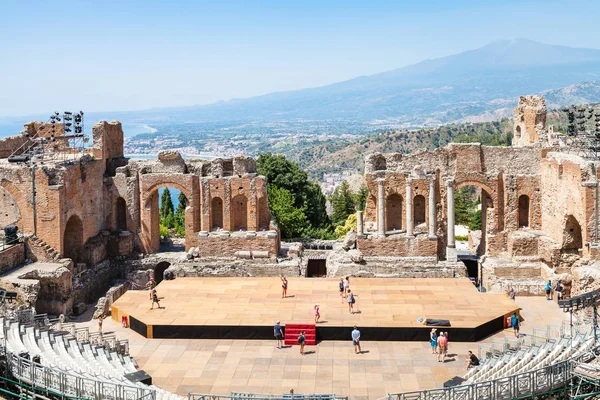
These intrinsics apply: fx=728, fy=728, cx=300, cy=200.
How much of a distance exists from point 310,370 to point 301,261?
47.1 ft

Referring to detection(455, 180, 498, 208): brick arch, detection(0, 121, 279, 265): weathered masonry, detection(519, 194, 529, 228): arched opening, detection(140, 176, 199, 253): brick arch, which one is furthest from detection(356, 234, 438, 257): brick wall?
detection(140, 176, 199, 253): brick arch

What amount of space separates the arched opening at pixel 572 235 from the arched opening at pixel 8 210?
28.7m

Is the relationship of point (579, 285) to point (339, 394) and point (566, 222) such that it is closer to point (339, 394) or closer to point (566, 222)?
point (566, 222)

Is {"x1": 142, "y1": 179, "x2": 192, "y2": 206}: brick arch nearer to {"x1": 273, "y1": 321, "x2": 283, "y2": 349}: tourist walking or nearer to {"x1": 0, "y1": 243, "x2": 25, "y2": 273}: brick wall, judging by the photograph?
{"x1": 0, "y1": 243, "x2": 25, "y2": 273}: brick wall

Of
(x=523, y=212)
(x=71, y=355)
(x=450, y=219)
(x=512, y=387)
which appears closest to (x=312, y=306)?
(x=71, y=355)

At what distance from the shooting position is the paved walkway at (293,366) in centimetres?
2634

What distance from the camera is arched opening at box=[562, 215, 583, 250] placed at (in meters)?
38.1

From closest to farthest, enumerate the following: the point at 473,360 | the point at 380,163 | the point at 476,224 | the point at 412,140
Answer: the point at 473,360
the point at 380,163
the point at 476,224
the point at 412,140

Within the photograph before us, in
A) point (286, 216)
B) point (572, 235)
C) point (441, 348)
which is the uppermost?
point (572, 235)

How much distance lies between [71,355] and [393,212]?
22.4 meters

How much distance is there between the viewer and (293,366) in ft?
92.9

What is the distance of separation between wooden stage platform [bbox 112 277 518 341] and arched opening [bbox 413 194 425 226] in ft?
18.5

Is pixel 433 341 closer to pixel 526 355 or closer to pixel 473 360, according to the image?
pixel 473 360

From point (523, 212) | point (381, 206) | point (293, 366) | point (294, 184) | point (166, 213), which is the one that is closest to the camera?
point (293, 366)
